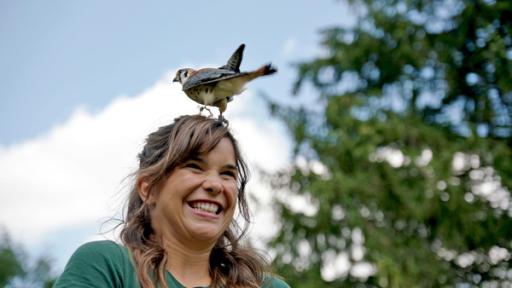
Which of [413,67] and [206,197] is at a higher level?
[206,197]

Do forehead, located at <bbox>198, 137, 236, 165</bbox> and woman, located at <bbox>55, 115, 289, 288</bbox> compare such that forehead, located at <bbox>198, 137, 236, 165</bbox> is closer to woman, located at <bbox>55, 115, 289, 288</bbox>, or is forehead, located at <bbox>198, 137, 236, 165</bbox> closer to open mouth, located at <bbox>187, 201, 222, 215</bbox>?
woman, located at <bbox>55, 115, 289, 288</bbox>

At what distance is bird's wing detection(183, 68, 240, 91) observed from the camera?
318cm

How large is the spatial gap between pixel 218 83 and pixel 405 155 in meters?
11.6

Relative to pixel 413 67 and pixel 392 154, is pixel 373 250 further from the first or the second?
pixel 413 67

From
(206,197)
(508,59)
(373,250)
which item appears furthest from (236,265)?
(508,59)

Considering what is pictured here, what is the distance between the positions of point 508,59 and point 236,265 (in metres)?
12.9

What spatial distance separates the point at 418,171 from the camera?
1448 cm

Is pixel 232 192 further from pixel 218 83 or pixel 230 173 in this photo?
pixel 218 83

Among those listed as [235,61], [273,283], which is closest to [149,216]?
[273,283]

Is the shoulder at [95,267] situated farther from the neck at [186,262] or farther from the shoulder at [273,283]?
the shoulder at [273,283]

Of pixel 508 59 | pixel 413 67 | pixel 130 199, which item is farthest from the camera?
pixel 413 67

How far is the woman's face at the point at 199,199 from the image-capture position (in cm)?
285

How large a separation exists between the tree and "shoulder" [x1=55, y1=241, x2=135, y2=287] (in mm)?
11100

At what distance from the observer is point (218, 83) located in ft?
10.5
